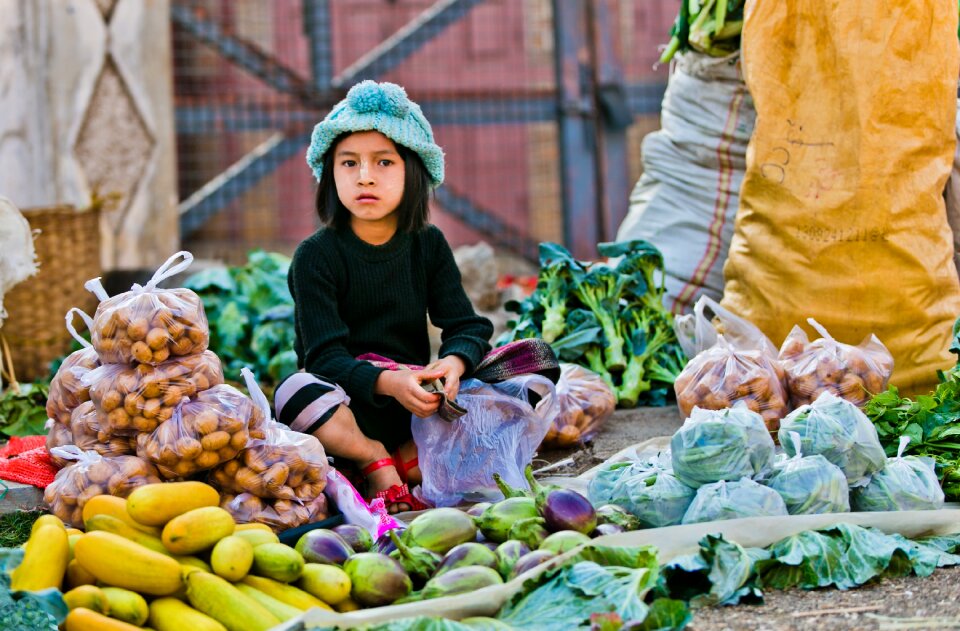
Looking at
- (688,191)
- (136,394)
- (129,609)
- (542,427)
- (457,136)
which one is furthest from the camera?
(457,136)

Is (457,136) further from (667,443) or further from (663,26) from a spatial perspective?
(667,443)

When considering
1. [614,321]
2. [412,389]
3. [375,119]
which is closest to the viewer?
[412,389]

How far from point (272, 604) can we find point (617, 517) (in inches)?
32.2

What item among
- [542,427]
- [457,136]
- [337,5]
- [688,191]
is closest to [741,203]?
[688,191]

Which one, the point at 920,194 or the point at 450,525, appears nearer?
the point at 450,525

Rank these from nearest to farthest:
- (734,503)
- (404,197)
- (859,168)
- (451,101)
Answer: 1. (734,503)
2. (404,197)
3. (859,168)
4. (451,101)

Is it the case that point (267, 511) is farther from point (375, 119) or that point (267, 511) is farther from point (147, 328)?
point (375, 119)

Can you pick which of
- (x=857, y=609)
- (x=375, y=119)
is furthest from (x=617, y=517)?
(x=375, y=119)

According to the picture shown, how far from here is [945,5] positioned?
13.5 feet

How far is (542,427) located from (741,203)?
55.6 inches

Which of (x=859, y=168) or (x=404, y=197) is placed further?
(x=859, y=168)

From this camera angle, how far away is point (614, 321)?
4.50 m

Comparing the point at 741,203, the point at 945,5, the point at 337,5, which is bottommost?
the point at 741,203

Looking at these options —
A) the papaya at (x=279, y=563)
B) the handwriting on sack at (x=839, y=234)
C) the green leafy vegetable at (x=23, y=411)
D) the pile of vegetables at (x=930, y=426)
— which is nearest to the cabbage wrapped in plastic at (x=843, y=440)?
the pile of vegetables at (x=930, y=426)
